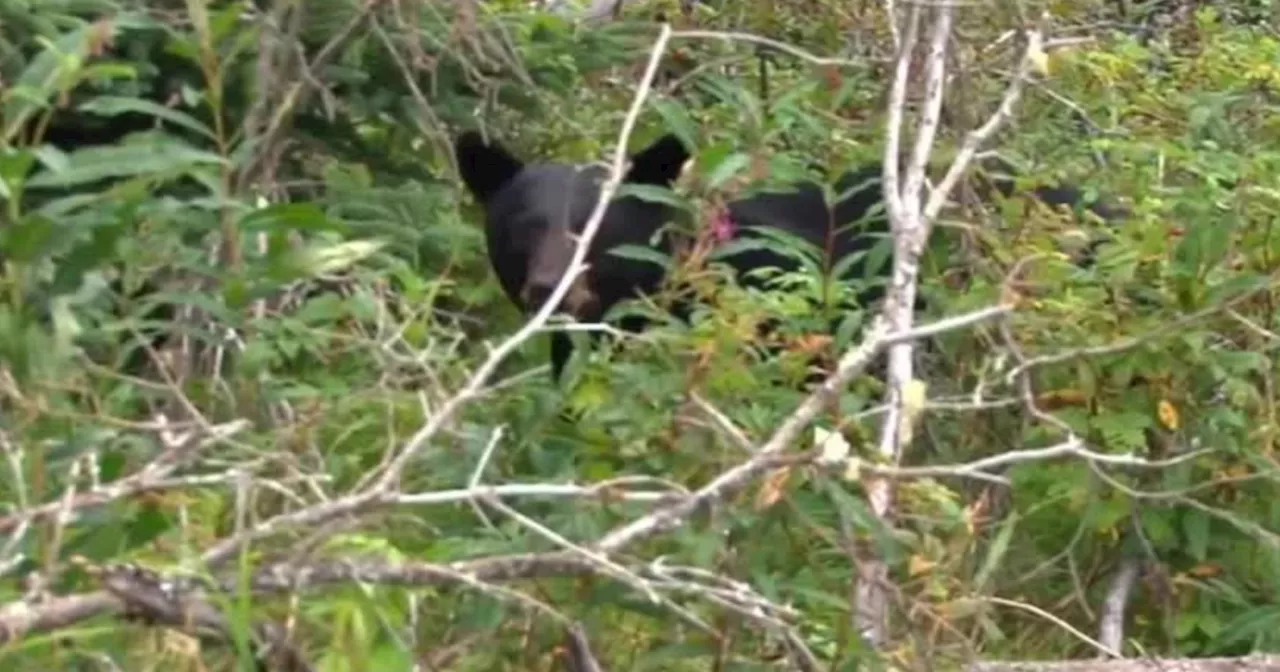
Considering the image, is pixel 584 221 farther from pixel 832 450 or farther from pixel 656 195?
pixel 832 450

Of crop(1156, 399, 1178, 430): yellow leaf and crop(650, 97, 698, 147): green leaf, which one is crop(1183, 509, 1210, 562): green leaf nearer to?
crop(1156, 399, 1178, 430): yellow leaf

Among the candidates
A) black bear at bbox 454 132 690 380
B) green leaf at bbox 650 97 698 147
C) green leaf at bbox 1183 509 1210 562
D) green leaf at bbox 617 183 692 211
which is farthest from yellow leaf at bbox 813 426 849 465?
black bear at bbox 454 132 690 380

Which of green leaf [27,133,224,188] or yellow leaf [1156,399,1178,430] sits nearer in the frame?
green leaf [27,133,224,188]

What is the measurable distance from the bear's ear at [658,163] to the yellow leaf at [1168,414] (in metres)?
1.42

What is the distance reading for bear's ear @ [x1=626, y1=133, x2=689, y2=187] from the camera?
18.0 feet

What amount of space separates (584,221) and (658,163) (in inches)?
21.2

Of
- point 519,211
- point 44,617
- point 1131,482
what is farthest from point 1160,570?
point 44,617

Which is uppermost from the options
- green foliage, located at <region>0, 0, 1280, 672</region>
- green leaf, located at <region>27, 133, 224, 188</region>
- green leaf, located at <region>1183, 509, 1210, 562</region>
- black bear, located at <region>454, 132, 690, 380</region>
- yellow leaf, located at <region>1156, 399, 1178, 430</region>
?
green leaf, located at <region>27, 133, 224, 188</region>

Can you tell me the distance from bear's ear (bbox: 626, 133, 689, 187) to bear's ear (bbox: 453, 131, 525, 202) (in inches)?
17.8

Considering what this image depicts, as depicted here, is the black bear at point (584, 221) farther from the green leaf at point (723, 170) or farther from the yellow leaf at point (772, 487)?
the yellow leaf at point (772, 487)

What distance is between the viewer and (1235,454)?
4.38 metres

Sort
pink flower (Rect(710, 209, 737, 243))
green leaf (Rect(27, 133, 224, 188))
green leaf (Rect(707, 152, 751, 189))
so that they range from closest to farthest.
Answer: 1. green leaf (Rect(27, 133, 224, 188))
2. green leaf (Rect(707, 152, 751, 189))
3. pink flower (Rect(710, 209, 737, 243))

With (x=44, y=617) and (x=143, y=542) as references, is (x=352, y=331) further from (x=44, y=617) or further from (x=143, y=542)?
(x=44, y=617)

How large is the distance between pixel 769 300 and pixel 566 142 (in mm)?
2234
